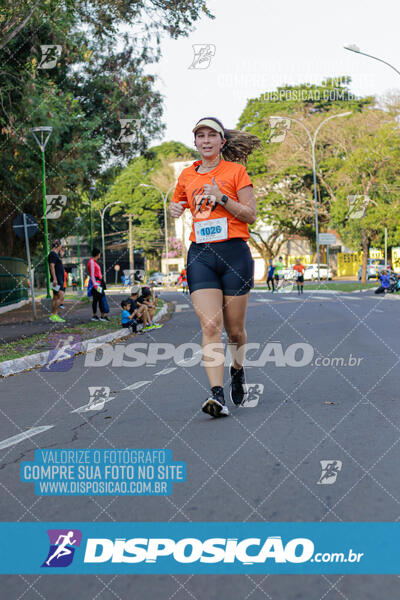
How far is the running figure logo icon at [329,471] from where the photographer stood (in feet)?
12.0

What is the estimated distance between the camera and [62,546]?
2.94 metres

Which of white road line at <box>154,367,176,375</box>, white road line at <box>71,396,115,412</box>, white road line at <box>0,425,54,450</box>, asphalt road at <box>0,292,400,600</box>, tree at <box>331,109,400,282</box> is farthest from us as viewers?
tree at <box>331,109,400,282</box>

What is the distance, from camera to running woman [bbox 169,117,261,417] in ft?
17.7

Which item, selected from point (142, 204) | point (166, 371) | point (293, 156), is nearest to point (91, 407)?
point (166, 371)

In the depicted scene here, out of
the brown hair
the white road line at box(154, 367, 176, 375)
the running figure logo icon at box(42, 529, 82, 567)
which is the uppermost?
the brown hair

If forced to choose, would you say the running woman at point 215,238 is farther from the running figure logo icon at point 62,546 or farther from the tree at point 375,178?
the tree at point 375,178

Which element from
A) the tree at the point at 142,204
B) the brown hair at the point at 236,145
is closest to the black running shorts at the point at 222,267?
the brown hair at the point at 236,145

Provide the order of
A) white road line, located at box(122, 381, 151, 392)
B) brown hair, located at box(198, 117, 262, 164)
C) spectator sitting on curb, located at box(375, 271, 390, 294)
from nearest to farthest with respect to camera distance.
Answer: brown hair, located at box(198, 117, 262, 164) → white road line, located at box(122, 381, 151, 392) → spectator sitting on curb, located at box(375, 271, 390, 294)

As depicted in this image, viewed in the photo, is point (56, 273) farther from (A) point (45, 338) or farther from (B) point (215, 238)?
(B) point (215, 238)

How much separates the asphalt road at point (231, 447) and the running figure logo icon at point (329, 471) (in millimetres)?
33

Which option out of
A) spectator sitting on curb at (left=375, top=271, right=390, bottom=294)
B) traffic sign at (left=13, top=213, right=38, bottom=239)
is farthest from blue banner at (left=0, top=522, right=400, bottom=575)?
spectator sitting on curb at (left=375, top=271, right=390, bottom=294)

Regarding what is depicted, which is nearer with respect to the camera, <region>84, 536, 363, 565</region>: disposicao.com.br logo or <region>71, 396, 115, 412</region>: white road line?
<region>84, 536, 363, 565</region>: disposicao.com.br logo

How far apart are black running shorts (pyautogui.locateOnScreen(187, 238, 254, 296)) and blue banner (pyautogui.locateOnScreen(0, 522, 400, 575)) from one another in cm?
258

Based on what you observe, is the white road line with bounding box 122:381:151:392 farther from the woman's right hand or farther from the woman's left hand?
the woman's left hand
